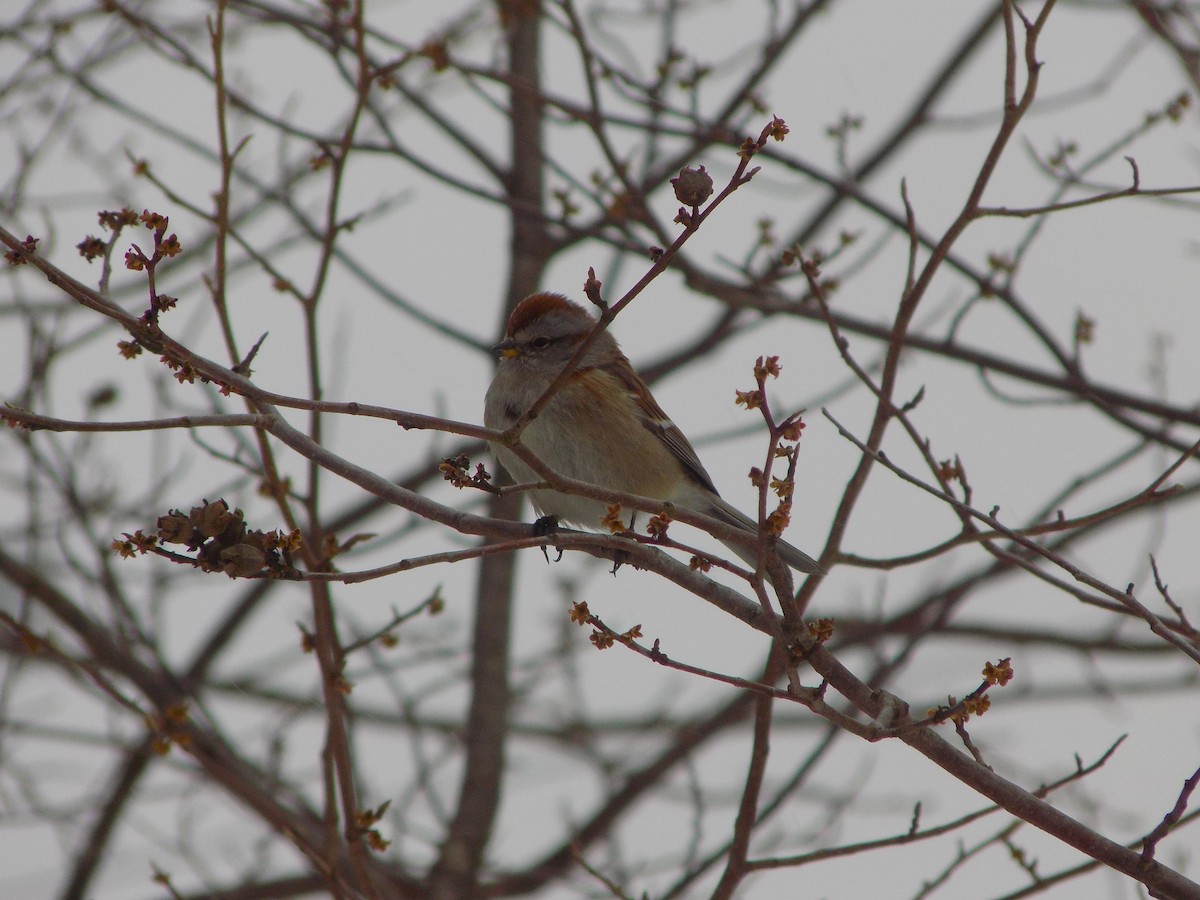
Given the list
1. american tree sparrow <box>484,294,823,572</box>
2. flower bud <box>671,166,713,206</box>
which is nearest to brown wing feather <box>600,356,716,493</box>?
american tree sparrow <box>484,294,823,572</box>

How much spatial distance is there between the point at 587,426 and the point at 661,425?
534 millimetres

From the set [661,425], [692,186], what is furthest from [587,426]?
[692,186]

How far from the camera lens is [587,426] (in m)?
5.46

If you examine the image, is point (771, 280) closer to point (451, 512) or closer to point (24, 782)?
point (451, 512)

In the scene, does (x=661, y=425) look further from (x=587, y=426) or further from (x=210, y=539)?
(x=210, y=539)

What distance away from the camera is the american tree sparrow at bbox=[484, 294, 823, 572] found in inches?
212

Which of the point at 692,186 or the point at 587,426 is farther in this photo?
the point at 587,426

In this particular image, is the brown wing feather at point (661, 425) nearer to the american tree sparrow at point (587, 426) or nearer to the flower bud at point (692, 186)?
the american tree sparrow at point (587, 426)

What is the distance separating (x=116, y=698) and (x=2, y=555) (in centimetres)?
256

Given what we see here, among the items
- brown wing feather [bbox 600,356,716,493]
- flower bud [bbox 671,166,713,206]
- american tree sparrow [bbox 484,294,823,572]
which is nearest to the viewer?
flower bud [bbox 671,166,713,206]

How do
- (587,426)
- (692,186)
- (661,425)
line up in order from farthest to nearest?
(661,425) < (587,426) < (692,186)

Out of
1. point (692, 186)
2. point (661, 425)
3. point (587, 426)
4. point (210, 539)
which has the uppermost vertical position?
point (661, 425)

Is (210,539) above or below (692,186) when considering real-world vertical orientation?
below

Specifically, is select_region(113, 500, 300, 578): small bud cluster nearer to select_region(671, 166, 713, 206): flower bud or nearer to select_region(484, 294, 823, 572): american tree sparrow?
select_region(671, 166, 713, 206): flower bud
